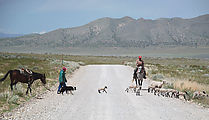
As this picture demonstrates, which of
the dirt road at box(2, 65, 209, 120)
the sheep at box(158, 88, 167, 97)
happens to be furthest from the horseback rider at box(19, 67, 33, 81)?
the sheep at box(158, 88, 167, 97)

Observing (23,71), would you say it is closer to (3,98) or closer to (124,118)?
(3,98)

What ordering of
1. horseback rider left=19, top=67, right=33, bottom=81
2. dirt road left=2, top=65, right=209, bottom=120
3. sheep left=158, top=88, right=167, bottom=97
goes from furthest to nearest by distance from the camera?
sheep left=158, top=88, right=167, bottom=97, horseback rider left=19, top=67, right=33, bottom=81, dirt road left=2, top=65, right=209, bottom=120

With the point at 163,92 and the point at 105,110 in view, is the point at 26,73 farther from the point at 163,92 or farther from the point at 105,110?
the point at 163,92

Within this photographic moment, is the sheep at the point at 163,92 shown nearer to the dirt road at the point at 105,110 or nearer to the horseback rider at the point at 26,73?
the dirt road at the point at 105,110

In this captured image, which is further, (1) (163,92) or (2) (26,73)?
(1) (163,92)

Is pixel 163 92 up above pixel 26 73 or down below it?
below

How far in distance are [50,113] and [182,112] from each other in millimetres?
5662

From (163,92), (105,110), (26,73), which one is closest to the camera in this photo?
(105,110)

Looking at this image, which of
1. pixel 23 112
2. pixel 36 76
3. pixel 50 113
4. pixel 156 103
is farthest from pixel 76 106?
pixel 156 103

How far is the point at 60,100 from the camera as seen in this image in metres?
11.9

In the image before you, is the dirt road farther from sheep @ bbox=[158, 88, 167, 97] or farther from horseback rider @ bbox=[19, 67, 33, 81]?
sheep @ bbox=[158, 88, 167, 97]

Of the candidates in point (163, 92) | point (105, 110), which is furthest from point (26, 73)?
point (163, 92)

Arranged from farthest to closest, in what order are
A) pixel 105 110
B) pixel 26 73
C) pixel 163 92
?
1. pixel 163 92
2. pixel 26 73
3. pixel 105 110

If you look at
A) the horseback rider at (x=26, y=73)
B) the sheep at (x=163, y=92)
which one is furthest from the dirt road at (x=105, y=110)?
the sheep at (x=163, y=92)
